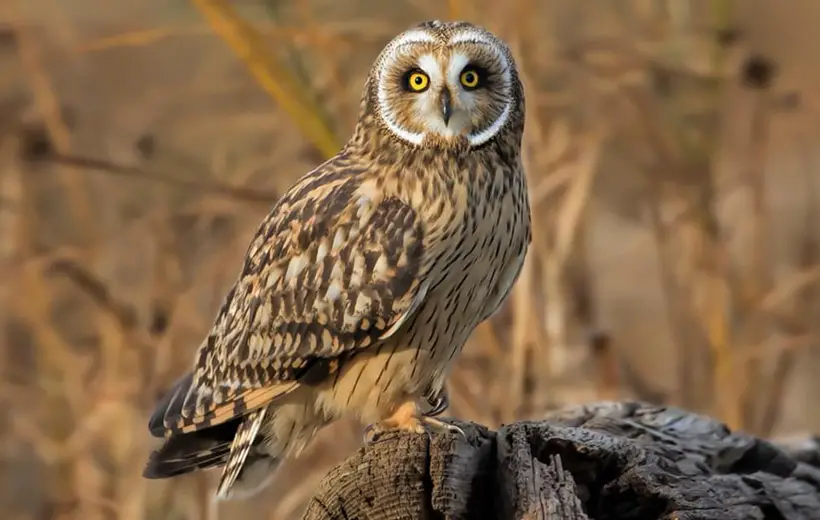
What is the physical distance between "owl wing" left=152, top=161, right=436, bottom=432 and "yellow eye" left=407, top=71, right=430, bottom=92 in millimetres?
247

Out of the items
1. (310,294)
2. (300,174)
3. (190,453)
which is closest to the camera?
(310,294)

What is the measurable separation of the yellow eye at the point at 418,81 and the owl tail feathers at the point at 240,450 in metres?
0.84

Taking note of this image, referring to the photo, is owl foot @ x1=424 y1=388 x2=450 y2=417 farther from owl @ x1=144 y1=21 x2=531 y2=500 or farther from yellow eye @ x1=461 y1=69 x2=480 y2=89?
yellow eye @ x1=461 y1=69 x2=480 y2=89

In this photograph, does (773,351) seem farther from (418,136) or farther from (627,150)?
(418,136)

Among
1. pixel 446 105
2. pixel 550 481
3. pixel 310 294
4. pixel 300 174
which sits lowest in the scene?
pixel 550 481

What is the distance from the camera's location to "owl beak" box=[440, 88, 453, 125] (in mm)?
2484

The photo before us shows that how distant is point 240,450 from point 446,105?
966 millimetres

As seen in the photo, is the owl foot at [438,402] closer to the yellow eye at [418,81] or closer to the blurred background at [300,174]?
the blurred background at [300,174]

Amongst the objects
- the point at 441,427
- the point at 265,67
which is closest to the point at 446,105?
the point at 441,427

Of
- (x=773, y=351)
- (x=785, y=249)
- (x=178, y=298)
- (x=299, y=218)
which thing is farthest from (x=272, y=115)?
(x=785, y=249)

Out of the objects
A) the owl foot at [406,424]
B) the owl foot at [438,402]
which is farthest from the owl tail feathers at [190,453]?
the owl foot at [438,402]

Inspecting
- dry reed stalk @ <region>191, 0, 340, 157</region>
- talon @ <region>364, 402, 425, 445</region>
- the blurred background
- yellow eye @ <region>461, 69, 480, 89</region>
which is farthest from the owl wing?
the blurred background

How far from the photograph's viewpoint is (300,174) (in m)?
4.29

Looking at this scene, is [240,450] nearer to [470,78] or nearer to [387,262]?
[387,262]
